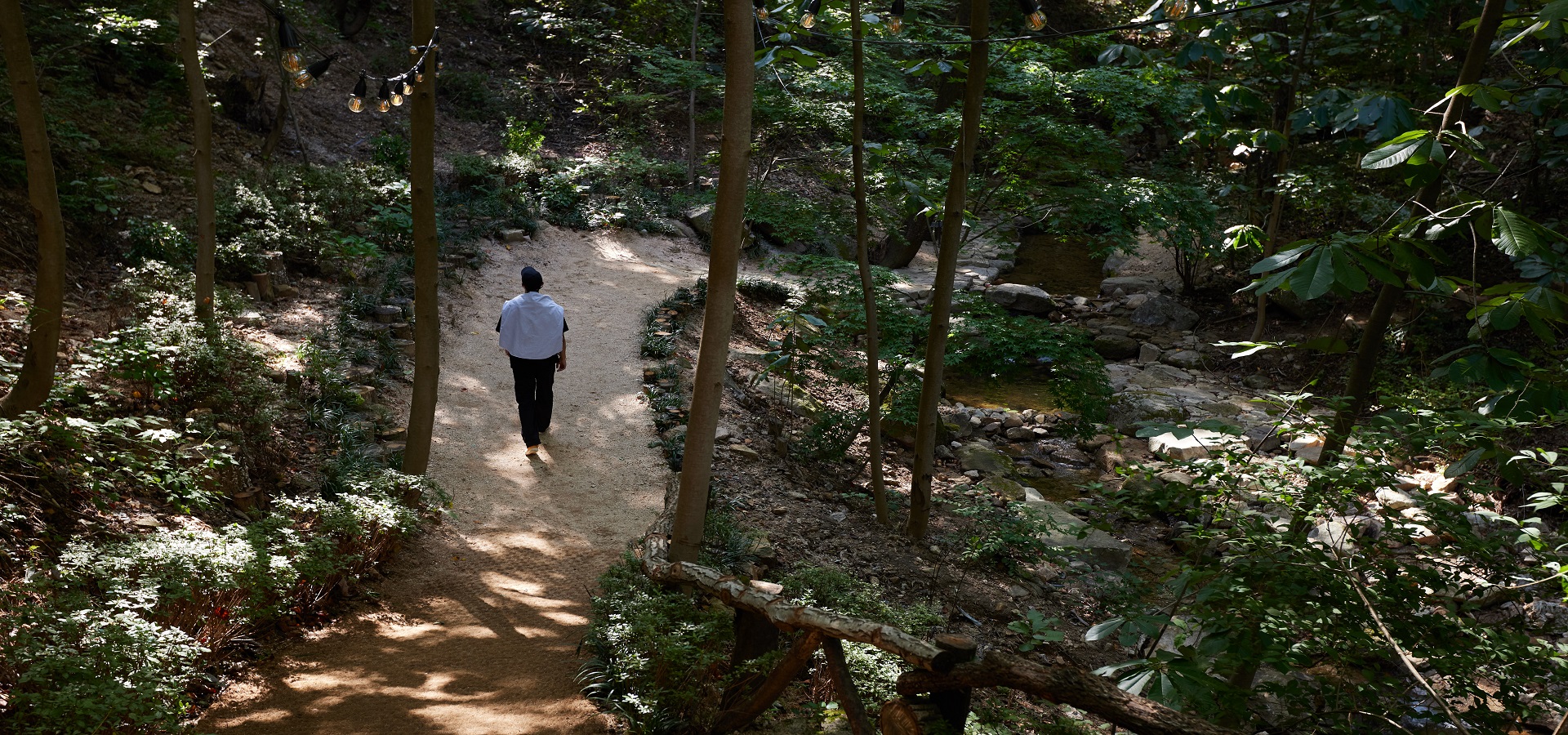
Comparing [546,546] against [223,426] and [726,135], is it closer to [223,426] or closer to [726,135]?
[223,426]

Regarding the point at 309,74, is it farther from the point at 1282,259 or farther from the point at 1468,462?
the point at 1468,462

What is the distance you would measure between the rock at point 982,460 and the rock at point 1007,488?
23 centimetres

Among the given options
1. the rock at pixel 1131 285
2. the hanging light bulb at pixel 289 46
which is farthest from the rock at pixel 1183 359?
the hanging light bulb at pixel 289 46

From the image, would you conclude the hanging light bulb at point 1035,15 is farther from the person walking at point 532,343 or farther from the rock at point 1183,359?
the rock at point 1183,359

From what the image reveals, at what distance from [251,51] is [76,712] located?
15601 millimetres

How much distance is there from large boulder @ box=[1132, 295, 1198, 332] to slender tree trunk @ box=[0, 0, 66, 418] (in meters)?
14.7

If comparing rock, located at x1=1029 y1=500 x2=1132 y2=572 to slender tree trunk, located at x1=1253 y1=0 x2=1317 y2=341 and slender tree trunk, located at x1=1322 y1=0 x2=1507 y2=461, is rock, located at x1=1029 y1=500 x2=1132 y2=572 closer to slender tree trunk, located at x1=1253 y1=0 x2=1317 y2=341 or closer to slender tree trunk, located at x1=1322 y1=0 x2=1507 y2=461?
slender tree trunk, located at x1=1322 y1=0 x2=1507 y2=461

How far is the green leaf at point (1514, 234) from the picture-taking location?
2.04 meters

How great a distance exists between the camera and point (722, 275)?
14.6 feet

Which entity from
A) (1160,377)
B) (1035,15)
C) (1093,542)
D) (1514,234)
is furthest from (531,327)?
(1160,377)

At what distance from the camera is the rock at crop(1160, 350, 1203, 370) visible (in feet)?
44.1

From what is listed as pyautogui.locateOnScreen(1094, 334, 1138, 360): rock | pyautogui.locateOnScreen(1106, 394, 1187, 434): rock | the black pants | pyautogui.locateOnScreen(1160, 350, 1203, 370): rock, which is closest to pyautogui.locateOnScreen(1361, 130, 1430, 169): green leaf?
the black pants

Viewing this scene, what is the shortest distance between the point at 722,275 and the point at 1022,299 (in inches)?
472

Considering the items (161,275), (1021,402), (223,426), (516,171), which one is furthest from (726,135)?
(516,171)
